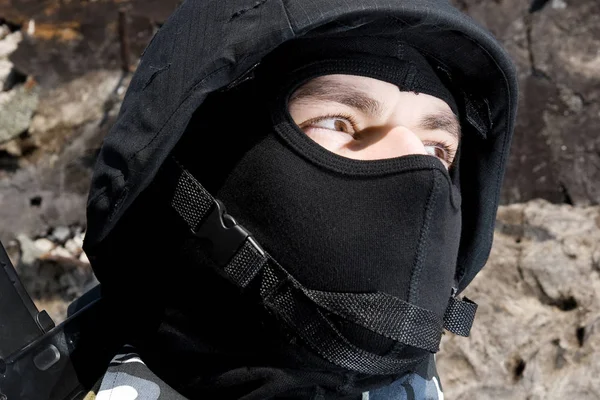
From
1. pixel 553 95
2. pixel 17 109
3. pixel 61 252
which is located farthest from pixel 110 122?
pixel 553 95

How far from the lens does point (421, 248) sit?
4.19ft

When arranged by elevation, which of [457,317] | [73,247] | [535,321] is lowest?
[73,247]

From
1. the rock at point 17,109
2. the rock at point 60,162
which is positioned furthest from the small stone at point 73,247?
the rock at point 17,109

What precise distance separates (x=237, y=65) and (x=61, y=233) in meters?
2.65

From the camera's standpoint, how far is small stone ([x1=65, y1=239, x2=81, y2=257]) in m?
3.48

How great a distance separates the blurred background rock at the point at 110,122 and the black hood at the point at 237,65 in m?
1.11

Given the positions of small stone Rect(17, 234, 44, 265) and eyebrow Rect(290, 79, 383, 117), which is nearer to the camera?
eyebrow Rect(290, 79, 383, 117)

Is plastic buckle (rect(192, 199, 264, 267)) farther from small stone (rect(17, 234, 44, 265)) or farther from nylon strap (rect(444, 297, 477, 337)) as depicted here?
small stone (rect(17, 234, 44, 265))

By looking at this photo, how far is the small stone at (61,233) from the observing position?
3.54 m

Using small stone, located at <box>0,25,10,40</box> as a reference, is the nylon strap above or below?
above

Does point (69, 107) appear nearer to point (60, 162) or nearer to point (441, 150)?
point (60, 162)

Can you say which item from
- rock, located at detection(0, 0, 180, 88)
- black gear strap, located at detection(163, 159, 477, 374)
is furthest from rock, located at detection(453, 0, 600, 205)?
black gear strap, located at detection(163, 159, 477, 374)

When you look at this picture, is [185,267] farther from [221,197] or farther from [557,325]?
[557,325]

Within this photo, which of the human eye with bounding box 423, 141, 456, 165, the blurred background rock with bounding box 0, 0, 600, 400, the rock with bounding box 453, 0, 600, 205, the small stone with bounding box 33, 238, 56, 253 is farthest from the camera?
the small stone with bounding box 33, 238, 56, 253
